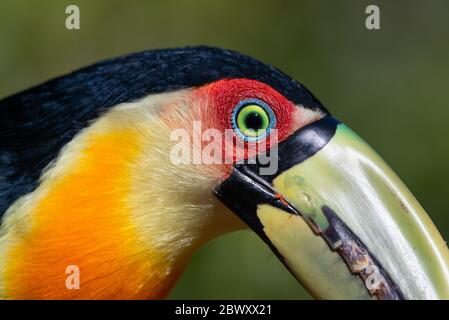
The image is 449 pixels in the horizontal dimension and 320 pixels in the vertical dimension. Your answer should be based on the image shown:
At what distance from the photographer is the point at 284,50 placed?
6484 millimetres

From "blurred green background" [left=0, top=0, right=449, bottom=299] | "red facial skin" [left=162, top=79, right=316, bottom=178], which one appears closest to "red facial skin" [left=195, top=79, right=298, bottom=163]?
"red facial skin" [left=162, top=79, right=316, bottom=178]

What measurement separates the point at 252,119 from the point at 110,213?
1.66 feet

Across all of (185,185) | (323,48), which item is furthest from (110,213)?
(323,48)

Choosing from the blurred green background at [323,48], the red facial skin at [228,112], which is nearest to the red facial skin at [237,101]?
the red facial skin at [228,112]

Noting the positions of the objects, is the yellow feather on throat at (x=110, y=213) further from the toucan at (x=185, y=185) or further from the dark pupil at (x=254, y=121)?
the dark pupil at (x=254, y=121)

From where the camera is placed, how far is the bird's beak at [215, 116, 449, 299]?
2.55m

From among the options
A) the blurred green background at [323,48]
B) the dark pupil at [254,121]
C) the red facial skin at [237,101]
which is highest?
the red facial skin at [237,101]

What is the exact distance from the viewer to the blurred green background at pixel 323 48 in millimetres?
6051

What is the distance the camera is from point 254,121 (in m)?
2.79

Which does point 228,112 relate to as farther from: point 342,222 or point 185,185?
point 342,222

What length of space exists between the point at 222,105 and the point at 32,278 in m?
0.75
